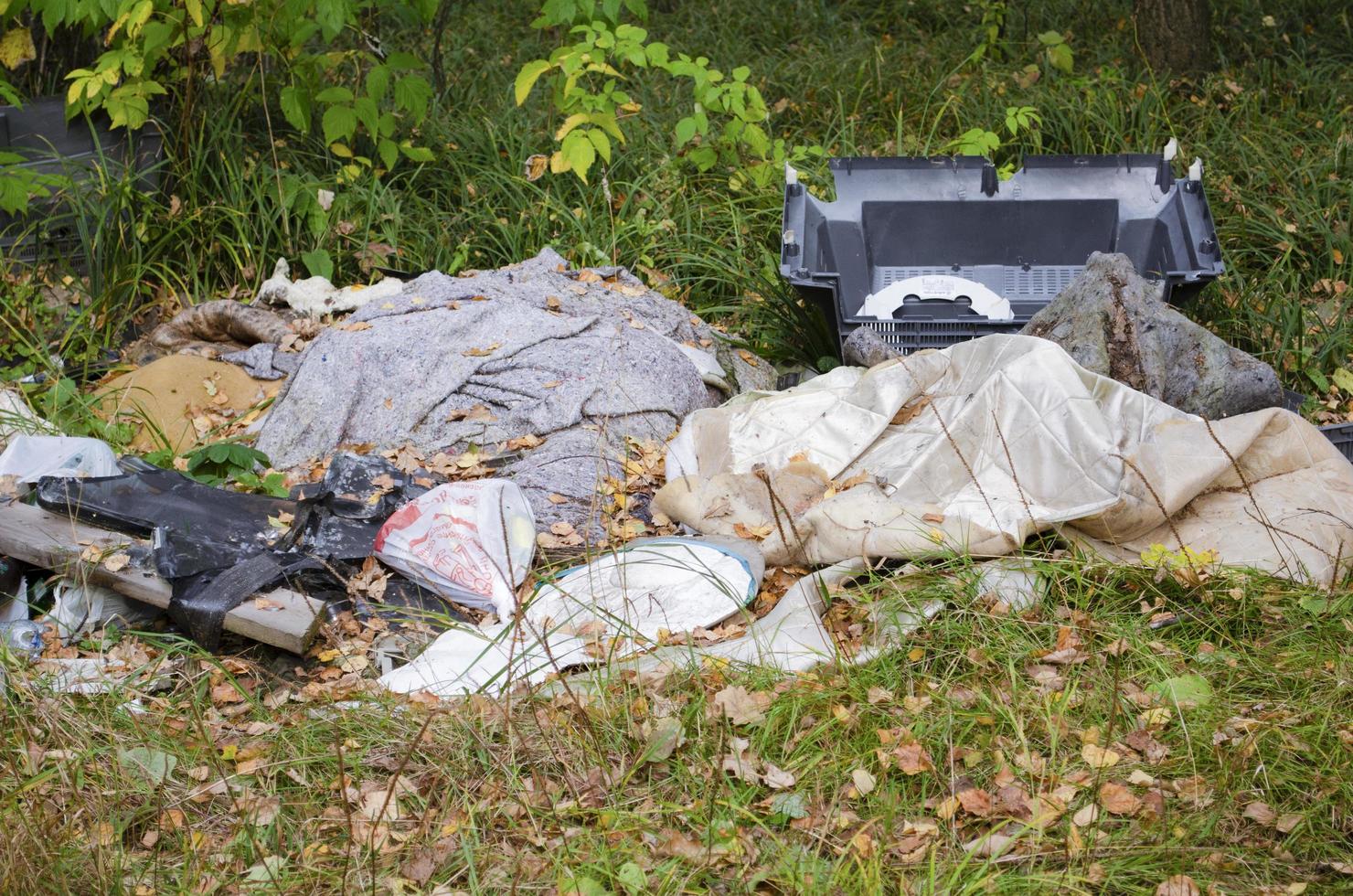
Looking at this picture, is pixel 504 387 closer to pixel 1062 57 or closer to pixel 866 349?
pixel 866 349

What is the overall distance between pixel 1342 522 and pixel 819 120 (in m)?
4.00

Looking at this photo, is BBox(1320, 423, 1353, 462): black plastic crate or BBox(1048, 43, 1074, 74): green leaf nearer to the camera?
BBox(1320, 423, 1353, 462): black plastic crate

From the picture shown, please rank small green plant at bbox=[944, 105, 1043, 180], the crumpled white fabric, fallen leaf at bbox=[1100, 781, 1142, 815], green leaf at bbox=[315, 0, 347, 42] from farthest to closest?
1. small green plant at bbox=[944, 105, 1043, 180]
2. green leaf at bbox=[315, 0, 347, 42]
3. the crumpled white fabric
4. fallen leaf at bbox=[1100, 781, 1142, 815]

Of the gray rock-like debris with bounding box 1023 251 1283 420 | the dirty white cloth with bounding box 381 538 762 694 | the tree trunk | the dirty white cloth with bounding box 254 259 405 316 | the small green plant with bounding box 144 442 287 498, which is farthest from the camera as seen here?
the tree trunk

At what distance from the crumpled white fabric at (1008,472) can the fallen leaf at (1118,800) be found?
0.81 meters

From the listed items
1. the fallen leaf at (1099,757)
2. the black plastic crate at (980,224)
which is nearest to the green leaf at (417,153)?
the black plastic crate at (980,224)

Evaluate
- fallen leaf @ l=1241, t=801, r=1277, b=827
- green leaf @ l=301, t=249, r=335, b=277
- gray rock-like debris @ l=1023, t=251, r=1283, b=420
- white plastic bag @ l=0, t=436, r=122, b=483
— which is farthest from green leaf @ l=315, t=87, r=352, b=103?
fallen leaf @ l=1241, t=801, r=1277, b=827

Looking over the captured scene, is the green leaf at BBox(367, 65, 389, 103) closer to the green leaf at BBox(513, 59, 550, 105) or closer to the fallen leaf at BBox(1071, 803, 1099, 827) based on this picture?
the green leaf at BBox(513, 59, 550, 105)

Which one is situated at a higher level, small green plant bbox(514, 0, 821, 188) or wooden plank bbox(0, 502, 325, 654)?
small green plant bbox(514, 0, 821, 188)

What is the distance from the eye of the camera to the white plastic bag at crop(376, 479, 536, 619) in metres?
3.45

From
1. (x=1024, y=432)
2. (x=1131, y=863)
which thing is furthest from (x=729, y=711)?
(x=1024, y=432)

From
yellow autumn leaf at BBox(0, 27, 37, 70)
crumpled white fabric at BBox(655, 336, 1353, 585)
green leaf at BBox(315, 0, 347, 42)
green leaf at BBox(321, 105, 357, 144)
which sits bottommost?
crumpled white fabric at BBox(655, 336, 1353, 585)

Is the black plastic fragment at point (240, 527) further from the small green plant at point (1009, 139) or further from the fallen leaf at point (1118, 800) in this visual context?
the small green plant at point (1009, 139)

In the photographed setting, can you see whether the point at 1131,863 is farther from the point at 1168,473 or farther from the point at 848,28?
the point at 848,28
